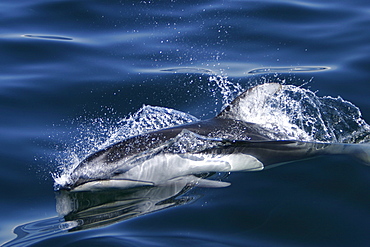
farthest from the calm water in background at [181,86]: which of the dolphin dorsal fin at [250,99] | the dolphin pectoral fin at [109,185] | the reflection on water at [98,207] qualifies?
the dolphin dorsal fin at [250,99]

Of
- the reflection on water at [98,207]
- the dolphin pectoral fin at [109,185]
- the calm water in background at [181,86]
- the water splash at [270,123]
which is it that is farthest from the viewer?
the water splash at [270,123]

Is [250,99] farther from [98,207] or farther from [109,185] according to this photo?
[98,207]

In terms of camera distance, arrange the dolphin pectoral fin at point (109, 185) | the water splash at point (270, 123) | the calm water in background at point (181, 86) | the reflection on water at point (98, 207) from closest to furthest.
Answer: the calm water in background at point (181, 86), the reflection on water at point (98, 207), the dolphin pectoral fin at point (109, 185), the water splash at point (270, 123)

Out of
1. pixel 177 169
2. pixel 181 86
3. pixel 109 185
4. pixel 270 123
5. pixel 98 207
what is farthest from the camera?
pixel 181 86

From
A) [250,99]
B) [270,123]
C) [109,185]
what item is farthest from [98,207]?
[270,123]

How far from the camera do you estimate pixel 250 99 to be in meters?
6.84

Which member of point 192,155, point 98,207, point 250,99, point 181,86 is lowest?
point 98,207

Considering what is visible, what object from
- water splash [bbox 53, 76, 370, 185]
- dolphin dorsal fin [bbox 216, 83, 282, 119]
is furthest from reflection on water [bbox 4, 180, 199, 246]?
dolphin dorsal fin [bbox 216, 83, 282, 119]

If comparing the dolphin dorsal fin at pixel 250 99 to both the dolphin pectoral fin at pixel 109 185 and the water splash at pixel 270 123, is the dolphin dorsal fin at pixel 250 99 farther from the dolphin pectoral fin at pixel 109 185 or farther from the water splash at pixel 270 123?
the dolphin pectoral fin at pixel 109 185

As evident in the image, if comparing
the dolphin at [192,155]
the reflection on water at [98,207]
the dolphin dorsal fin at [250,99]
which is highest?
the dolphin dorsal fin at [250,99]

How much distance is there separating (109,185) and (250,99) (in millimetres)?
2020

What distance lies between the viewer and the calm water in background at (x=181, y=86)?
5.18 meters

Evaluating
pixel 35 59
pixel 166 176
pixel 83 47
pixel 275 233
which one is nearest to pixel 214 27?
pixel 83 47

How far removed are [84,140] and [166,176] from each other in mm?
1555
